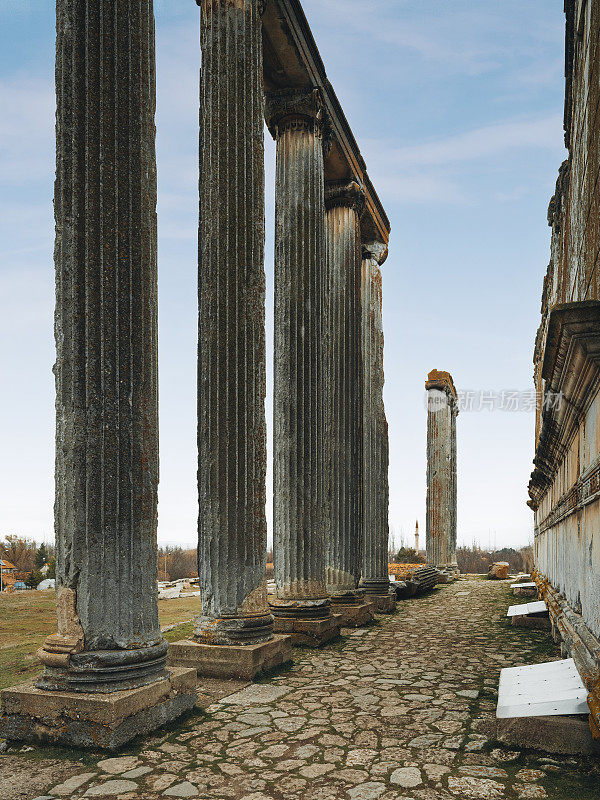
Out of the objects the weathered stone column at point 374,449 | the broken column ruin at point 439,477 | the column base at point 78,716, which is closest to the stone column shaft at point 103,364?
the column base at point 78,716

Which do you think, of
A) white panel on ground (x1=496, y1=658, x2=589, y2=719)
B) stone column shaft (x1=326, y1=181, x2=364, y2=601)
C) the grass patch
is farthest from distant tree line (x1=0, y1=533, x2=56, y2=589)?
white panel on ground (x1=496, y1=658, x2=589, y2=719)

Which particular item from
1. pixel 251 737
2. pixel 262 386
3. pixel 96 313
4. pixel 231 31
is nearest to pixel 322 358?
pixel 262 386

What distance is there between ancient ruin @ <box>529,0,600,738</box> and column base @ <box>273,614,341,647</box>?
2.94 m

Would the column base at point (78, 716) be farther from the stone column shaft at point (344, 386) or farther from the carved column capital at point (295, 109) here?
the carved column capital at point (295, 109)

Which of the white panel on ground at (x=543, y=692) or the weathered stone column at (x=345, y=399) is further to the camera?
the weathered stone column at (x=345, y=399)

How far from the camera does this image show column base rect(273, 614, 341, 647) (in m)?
9.07

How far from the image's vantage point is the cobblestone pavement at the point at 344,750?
13.5 feet

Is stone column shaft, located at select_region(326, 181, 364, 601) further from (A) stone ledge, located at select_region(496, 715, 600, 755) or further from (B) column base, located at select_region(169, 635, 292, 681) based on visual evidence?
(A) stone ledge, located at select_region(496, 715, 600, 755)

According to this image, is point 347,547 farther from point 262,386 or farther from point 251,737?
point 251,737

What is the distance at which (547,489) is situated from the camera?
11.8m

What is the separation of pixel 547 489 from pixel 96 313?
882cm

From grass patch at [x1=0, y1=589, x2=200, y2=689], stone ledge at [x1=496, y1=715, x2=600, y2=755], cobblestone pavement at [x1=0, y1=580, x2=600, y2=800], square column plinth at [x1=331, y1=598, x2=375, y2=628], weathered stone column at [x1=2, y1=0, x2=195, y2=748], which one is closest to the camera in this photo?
cobblestone pavement at [x1=0, y1=580, x2=600, y2=800]

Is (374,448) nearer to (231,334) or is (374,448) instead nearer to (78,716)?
(231,334)

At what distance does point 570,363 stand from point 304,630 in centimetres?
593
